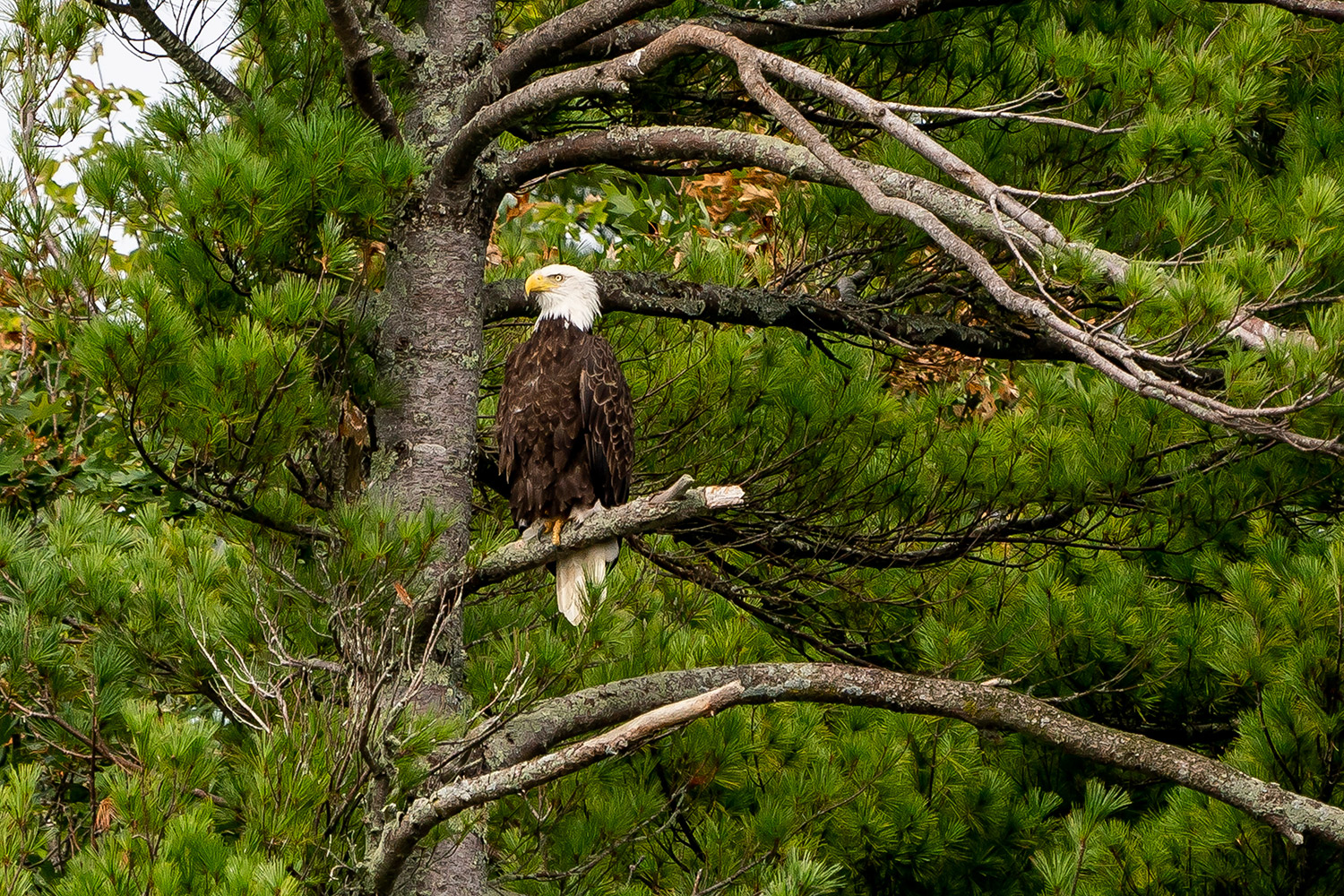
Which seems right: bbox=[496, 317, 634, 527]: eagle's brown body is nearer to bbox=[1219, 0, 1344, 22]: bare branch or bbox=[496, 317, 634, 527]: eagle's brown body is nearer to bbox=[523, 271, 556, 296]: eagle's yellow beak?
bbox=[523, 271, 556, 296]: eagle's yellow beak

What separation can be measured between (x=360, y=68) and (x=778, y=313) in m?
1.34

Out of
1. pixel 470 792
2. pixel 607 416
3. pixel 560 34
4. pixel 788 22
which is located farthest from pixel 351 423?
pixel 788 22

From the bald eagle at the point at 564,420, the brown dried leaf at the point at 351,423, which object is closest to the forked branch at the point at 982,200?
the brown dried leaf at the point at 351,423

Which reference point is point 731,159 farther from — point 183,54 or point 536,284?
point 183,54

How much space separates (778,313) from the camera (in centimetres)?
438

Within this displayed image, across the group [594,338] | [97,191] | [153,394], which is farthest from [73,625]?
[594,338]

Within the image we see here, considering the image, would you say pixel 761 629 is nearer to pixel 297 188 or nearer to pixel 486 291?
pixel 486 291

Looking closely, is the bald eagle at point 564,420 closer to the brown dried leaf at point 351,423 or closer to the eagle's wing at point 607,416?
the eagle's wing at point 607,416

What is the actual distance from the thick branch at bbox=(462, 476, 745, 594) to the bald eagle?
99 centimetres

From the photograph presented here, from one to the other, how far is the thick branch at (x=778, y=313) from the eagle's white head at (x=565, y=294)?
4.0 inches

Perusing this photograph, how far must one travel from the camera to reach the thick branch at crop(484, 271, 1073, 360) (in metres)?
4.38

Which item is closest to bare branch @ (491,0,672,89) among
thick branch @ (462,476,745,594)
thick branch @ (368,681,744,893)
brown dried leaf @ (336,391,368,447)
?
brown dried leaf @ (336,391,368,447)

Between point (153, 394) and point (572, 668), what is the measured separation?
1.25m

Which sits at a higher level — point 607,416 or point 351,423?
point 351,423
